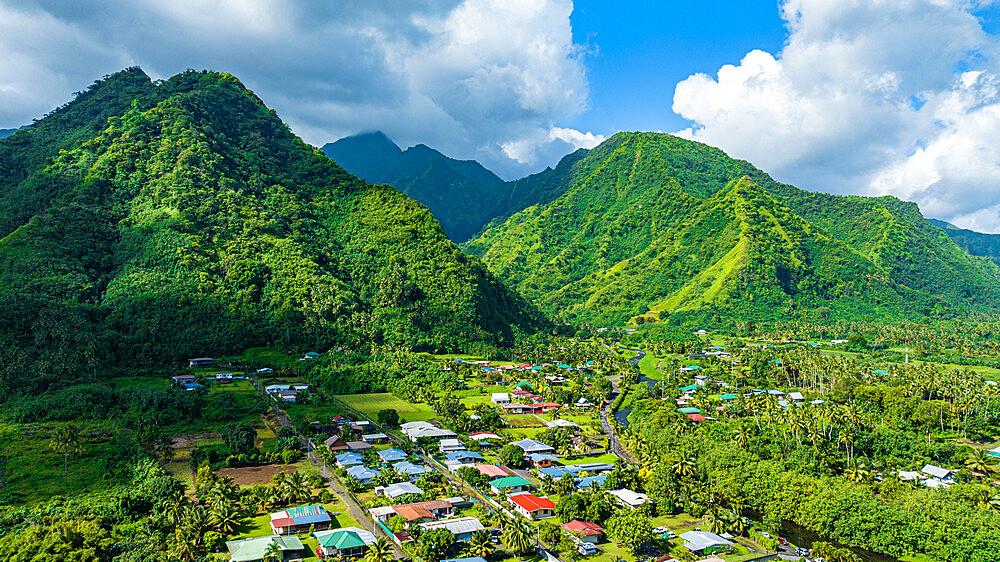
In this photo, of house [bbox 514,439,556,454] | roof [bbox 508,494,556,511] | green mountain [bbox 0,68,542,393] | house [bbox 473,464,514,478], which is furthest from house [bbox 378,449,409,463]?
green mountain [bbox 0,68,542,393]

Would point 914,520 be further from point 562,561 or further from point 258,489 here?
point 258,489

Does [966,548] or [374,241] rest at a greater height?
[374,241]

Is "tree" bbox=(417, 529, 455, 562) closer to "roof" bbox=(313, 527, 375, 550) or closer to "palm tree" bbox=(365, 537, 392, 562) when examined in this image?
"palm tree" bbox=(365, 537, 392, 562)

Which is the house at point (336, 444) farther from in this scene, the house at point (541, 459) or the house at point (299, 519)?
the house at point (541, 459)

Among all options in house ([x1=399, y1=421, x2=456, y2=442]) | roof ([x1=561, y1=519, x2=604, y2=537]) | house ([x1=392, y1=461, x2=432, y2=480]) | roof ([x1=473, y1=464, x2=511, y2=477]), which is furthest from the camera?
house ([x1=399, y1=421, x2=456, y2=442])

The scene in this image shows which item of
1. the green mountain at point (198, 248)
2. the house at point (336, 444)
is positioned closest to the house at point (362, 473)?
the house at point (336, 444)

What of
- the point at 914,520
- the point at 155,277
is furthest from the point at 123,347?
the point at 914,520
